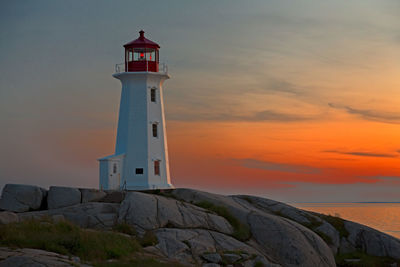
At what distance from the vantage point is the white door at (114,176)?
4091 centimetres

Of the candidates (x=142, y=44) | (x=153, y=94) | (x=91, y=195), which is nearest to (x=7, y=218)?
(x=91, y=195)

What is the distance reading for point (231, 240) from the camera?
2644 cm

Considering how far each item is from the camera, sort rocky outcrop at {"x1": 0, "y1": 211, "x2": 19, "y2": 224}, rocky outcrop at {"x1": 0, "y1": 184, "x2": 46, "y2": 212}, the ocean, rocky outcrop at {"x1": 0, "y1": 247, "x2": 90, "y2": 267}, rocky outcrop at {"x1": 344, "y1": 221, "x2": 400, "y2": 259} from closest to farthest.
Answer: rocky outcrop at {"x1": 0, "y1": 247, "x2": 90, "y2": 267} → rocky outcrop at {"x1": 0, "y1": 211, "x2": 19, "y2": 224} → rocky outcrop at {"x1": 0, "y1": 184, "x2": 46, "y2": 212} → rocky outcrop at {"x1": 344, "y1": 221, "x2": 400, "y2": 259} → the ocean

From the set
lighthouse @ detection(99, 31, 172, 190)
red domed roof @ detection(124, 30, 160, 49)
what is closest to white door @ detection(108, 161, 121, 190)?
lighthouse @ detection(99, 31, 172, 190)

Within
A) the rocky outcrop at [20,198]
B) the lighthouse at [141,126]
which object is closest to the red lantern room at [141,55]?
the lighthouse at [141,126]

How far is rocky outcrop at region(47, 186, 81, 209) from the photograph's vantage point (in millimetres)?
30672

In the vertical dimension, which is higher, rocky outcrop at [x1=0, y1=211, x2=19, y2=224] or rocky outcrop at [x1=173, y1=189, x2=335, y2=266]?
rocky outcrop at [x1=0, y1=211, x2=19, y2=224]

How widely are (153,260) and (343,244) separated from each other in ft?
50.8

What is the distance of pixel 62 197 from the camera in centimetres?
3094

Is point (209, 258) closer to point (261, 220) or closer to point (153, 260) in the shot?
point (153, 260)

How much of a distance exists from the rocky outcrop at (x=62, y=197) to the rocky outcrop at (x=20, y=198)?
27.2 inches

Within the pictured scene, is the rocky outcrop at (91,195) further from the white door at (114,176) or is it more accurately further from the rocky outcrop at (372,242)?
the rocky outcrop at (372,242)

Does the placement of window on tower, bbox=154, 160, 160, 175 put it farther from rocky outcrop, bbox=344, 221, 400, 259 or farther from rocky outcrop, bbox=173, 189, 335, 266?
rocky outcrop, bbox=344, 221, 400, 259

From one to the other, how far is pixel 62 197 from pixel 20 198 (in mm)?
2371
